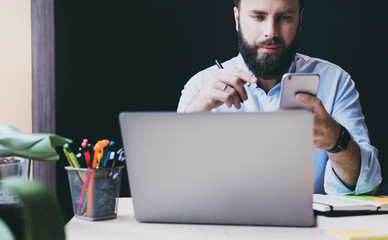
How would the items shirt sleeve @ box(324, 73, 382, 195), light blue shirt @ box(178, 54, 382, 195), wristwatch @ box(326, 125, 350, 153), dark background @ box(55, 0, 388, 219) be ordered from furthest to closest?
dark background @ box(55, 0, 388, 219), light blue shirt @ box(178, 54, 382, 195), shirt sleeve @ box(324, 73, 382, 195), wristwatch @ box(326, 125, 350, 153)

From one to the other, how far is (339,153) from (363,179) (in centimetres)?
13

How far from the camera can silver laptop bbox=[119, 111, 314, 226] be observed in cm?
79

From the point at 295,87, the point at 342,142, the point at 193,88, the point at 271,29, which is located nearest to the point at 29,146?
the point at 295,87

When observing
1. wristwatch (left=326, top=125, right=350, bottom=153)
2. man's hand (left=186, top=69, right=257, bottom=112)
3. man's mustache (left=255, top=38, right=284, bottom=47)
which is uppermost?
man's mustache (left=255, top=38, right=284, bottom=47)

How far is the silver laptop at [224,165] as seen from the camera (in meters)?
0.79

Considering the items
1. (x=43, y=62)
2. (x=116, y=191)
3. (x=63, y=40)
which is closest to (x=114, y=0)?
(x=63, y=40)

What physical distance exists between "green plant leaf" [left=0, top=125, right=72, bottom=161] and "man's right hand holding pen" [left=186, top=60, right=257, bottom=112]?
799 mm

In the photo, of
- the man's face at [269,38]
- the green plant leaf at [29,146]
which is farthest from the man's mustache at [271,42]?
the green plant leaf at [29,146]

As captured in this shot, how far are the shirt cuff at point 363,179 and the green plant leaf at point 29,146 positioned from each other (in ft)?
3.53

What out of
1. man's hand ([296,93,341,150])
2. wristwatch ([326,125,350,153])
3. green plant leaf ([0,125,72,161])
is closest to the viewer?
green plant leaf ([0,125,72,161])

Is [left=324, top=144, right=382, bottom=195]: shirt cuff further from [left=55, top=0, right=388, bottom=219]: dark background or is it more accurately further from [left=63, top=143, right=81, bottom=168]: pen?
[left=55, top=0, right=388, bottom=219]: dark background

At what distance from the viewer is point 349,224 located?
91 cm

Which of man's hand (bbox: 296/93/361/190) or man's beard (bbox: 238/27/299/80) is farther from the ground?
man's beard (bbox: 238/27/299/80)

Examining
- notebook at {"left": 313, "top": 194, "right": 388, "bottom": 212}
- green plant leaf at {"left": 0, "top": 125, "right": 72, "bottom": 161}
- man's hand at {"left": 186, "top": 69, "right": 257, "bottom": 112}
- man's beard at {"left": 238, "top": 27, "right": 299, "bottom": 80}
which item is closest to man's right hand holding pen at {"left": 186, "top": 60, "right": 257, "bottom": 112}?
man's hand at {"left": 186, "top": 69, "right": 257, "bottom": 112}
